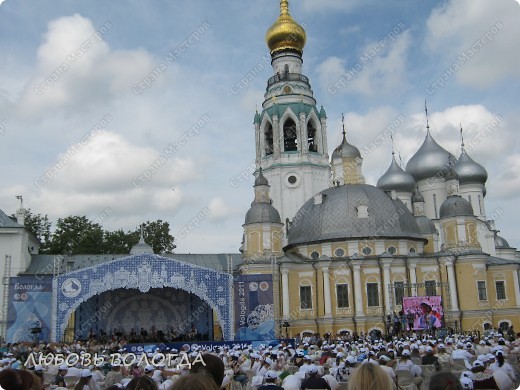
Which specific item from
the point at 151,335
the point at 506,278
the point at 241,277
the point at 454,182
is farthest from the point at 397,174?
the point at 151,335

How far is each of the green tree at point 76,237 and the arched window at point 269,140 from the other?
15819 millimetres

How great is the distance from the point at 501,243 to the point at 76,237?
127 ft

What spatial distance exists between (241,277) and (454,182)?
1877 cm

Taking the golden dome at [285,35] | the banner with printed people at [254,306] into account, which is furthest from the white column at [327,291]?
the golden dome at [285,35]

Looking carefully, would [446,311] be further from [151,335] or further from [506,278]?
[151,335]

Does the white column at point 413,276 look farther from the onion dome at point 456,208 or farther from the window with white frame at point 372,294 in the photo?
the onion dome at point 456,208

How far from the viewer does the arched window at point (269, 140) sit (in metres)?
53.8

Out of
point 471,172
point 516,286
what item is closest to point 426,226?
point 516,286

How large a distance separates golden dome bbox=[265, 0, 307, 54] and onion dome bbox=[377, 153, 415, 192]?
13761 millimetres

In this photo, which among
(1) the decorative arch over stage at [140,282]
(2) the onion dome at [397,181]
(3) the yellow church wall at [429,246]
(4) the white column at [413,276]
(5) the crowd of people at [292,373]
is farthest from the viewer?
(2) the onion dome at [397,181]

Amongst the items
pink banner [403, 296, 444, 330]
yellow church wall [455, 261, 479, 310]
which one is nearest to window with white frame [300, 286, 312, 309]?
pink banner [403, 296, 444, 330]

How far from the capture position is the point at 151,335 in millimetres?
37688

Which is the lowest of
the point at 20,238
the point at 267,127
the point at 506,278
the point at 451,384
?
the point at 451,384

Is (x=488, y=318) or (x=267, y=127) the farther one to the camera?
(x=267, y=127)
